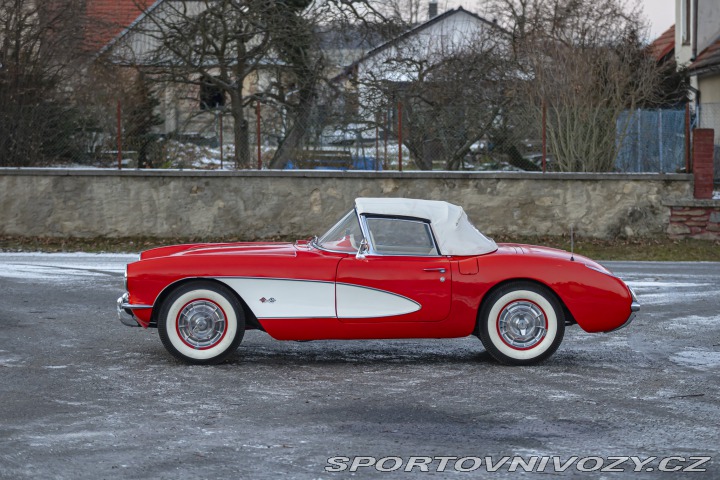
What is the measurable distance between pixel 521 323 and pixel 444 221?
1.02 metres

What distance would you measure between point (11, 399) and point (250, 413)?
1631 mm

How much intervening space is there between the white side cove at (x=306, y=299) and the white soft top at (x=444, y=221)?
61cm

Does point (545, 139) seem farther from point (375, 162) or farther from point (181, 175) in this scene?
point (181, 175)

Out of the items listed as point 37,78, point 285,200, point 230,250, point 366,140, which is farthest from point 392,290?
point 37,78

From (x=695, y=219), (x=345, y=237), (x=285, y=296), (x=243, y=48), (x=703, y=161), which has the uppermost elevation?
(x=243, y=48)

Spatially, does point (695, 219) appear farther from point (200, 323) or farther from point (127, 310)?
point (127, 310)

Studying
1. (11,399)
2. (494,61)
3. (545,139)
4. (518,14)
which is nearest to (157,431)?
(11,399)

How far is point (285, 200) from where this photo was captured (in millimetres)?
18125

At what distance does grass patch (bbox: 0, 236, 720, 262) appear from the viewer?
16.2m

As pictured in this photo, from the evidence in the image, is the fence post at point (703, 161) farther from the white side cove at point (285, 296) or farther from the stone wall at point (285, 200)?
the white side cove at point (285, 296)

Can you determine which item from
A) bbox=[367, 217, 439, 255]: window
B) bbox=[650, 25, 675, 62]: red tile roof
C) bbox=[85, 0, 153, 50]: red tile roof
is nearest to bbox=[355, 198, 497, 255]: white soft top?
bbox=[367, 217, 439, 255]: window

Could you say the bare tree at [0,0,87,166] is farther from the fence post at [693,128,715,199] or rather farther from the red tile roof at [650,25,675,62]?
the red tile roof at [650,25,675,62]

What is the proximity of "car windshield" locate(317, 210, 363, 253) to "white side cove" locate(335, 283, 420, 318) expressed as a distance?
376mm

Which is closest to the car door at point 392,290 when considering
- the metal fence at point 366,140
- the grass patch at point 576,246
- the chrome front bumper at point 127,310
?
the chrome front bumper at point 127,310
